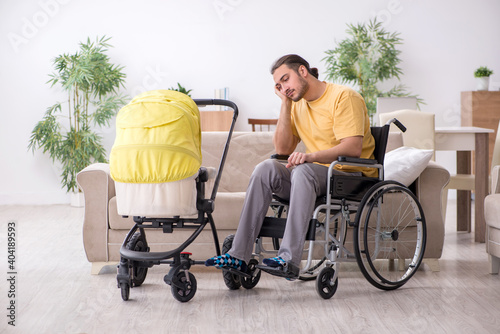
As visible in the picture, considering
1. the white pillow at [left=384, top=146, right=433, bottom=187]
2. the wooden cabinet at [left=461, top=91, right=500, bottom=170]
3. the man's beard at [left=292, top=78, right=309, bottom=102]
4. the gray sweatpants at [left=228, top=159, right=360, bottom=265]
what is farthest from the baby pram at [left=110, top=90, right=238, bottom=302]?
the wooden cabinet at [left=461, top=91, right=500, bottom=170]

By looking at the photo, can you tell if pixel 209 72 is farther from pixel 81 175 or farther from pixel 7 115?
Answer: pixel 81 175

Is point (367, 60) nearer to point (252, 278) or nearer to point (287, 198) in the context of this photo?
point (287, 198)

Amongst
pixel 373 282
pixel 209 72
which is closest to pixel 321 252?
pixel 373 282

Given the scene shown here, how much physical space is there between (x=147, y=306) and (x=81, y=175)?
89 cm

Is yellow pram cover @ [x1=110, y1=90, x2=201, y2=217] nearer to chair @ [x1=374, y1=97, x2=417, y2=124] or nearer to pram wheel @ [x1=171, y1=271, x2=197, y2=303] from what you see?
pram wheel @ [x1=171, y1=271, x2=197, y2=303]

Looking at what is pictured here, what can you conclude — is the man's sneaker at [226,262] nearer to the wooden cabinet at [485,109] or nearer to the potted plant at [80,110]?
the potted plant at [80,110]

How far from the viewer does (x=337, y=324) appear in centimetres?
222

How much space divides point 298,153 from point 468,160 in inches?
94.1

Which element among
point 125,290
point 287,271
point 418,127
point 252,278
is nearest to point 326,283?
point 287,271

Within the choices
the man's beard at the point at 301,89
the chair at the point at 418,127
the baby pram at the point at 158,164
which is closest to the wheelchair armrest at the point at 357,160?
the man's beard at the point at 301,89

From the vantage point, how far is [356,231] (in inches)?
99.0

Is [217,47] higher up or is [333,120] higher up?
[217,47]

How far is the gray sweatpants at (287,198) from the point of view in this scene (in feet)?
8.18

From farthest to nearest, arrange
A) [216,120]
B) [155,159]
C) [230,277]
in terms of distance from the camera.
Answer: [216,120]
[230,277]
[155,159]
